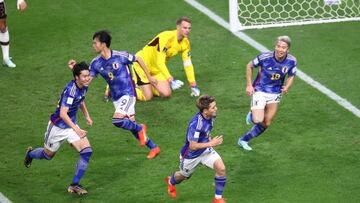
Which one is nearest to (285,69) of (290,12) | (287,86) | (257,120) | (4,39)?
(287,86)

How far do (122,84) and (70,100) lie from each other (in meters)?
1.60

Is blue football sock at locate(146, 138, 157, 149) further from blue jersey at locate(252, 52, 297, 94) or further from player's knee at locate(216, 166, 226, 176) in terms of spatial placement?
player's knee at locate(216, 166, 226, 176)

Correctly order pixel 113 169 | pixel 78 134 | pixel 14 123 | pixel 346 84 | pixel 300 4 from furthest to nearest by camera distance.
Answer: pixel 300 4, pixel 346 84, pixel 14 123, pixel 113 169, pixel 78 134

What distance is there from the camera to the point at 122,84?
584 inches

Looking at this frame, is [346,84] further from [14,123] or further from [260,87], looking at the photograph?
[14,123]

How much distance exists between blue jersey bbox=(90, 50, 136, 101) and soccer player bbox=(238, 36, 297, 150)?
1.88 metres

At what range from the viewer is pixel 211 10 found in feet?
69.3

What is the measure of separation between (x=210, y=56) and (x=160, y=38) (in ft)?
6.64

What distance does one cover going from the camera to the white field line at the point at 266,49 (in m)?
16.6

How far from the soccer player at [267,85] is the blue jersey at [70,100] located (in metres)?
2.79

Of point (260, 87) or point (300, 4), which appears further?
point (300, 4)

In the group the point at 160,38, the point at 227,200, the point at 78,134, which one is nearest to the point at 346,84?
the point at 160,38

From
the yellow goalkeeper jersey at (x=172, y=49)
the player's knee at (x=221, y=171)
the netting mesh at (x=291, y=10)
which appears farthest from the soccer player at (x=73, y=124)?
the netting mesh at (x=291, y=10)

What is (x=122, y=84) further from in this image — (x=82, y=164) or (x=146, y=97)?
(x=146, y=97)
